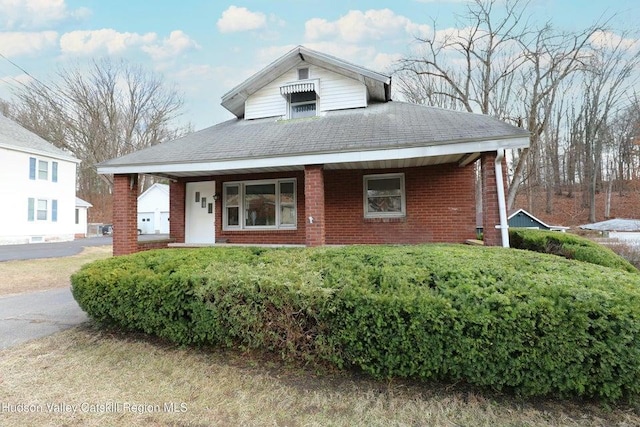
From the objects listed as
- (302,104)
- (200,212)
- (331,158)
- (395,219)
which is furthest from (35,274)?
(395,219)

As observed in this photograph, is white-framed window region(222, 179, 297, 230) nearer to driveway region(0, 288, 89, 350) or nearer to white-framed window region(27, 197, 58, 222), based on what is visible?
driveway region(0, 288, 89, 350)

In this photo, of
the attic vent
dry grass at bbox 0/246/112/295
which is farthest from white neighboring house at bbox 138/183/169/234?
the attic vent

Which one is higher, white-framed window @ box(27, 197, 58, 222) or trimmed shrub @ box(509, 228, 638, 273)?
white-framed window @ box(27, 197, 58, 222)

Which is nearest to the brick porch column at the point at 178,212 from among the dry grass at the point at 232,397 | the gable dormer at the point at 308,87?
the gable dormer at the point at 308,87

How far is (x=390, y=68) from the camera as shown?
20.5 meters

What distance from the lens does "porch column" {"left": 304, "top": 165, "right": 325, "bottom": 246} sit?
7441mm

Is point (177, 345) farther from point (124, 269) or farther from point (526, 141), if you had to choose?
point (526, 141)

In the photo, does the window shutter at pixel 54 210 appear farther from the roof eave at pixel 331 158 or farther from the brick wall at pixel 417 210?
the brick wall at pixel 417 210

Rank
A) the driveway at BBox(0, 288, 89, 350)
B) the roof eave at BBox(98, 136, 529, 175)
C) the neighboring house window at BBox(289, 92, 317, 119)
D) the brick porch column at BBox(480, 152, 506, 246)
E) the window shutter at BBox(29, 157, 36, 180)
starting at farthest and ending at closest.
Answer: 1. the window shutter at BBox(29, 157, 36, 180)
2. the neighboring house window at BBox(289, 92, 317, 119)
3. the brick porch column at BBox(480, 152, 506, 246)
4. the roof eave at BBox(98, 136, 529, 175)
5. the driveway at BBox(0, 288, 89, 350)

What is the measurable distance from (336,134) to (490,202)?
371 centimetres

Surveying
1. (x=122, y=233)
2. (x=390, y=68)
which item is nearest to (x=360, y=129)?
(x=122, y=233)

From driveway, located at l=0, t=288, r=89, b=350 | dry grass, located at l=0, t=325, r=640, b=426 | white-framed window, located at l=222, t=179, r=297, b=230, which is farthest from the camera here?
white-framed window, located at l=222, t=179, r=297, b=230

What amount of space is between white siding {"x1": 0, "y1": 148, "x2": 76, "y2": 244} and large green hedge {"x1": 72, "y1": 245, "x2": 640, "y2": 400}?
75.5 feet

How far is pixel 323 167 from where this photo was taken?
805 centimetres
